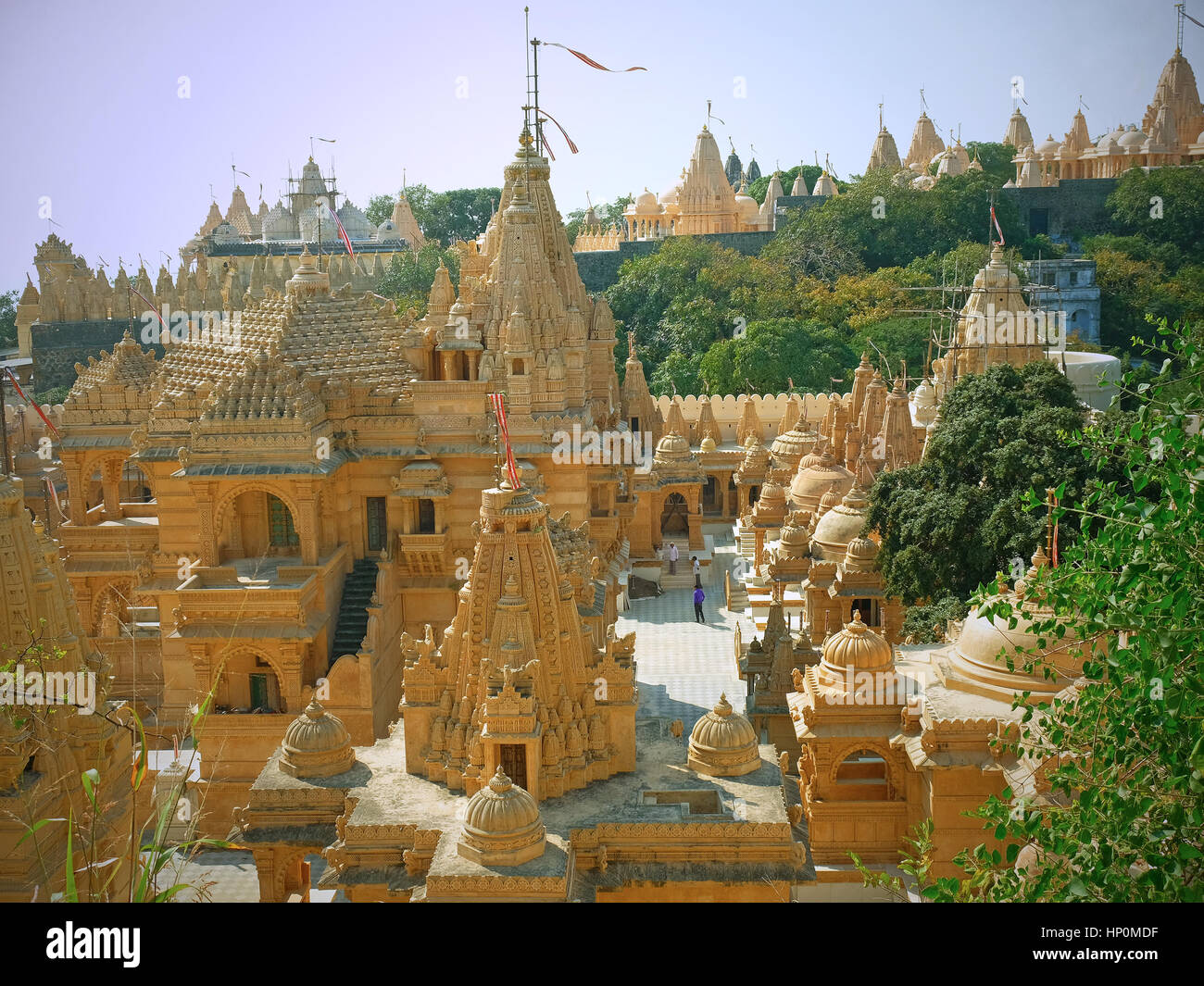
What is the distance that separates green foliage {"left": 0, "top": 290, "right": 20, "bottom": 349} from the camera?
191 feet

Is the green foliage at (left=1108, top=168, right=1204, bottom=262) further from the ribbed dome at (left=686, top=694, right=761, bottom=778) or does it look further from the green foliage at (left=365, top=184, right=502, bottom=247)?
the ribbed dome at (left=686, top=694, right=761, bottom=778)

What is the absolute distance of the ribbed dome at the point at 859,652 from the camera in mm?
18844

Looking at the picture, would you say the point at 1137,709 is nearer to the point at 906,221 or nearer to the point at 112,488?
the point at 112,488

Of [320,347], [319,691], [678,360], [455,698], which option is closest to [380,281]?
[678,360]

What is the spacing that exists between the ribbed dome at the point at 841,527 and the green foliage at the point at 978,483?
3179 millimetres

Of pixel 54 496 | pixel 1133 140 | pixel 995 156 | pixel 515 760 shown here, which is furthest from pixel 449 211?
pixel 515 760

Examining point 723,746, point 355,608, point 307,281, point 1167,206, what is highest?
point 1167,206

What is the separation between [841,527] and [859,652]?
1082 centimetres

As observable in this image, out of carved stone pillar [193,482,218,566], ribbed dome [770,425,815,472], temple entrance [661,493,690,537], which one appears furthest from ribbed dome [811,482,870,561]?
carved stone pillar [193,482,218,566]

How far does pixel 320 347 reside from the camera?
84.5 ft

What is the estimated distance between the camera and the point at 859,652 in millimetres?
18875

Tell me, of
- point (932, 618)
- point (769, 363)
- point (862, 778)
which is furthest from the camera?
point (769, 363)
